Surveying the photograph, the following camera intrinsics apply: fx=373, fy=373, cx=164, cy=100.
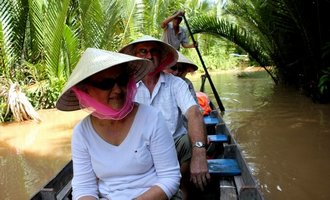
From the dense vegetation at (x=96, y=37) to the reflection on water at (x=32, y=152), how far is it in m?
0.99

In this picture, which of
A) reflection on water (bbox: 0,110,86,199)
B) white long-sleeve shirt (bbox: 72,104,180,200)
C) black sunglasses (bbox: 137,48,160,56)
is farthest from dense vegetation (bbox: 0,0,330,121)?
white long-sleeve shirt (bbox: 72,104,180,200)

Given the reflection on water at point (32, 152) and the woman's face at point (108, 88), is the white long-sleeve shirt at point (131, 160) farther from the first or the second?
the reflection on water at point (32, 152)

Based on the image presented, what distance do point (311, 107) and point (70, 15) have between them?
6.67m

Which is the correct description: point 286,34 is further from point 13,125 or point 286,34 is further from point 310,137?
point 13,125

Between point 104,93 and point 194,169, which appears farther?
point 194,169

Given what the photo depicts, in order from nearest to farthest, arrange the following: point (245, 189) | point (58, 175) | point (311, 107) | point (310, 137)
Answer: point (245, 189) → point (58, 175) → point (310, 137) → point (311, 107)

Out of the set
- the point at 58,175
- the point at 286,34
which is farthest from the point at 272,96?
the point at 58,175

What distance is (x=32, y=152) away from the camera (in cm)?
599

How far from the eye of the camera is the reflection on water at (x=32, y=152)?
4.62 m

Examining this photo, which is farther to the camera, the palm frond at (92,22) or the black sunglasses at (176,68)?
the palm frond at (92,22)

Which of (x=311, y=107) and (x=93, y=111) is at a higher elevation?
(x=93, y=111)

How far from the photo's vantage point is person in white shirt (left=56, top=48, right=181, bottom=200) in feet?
5.42

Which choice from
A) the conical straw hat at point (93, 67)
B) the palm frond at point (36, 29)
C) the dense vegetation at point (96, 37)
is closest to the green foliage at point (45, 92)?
the dense vegetation at point (96, 37)

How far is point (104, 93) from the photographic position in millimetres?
1643
